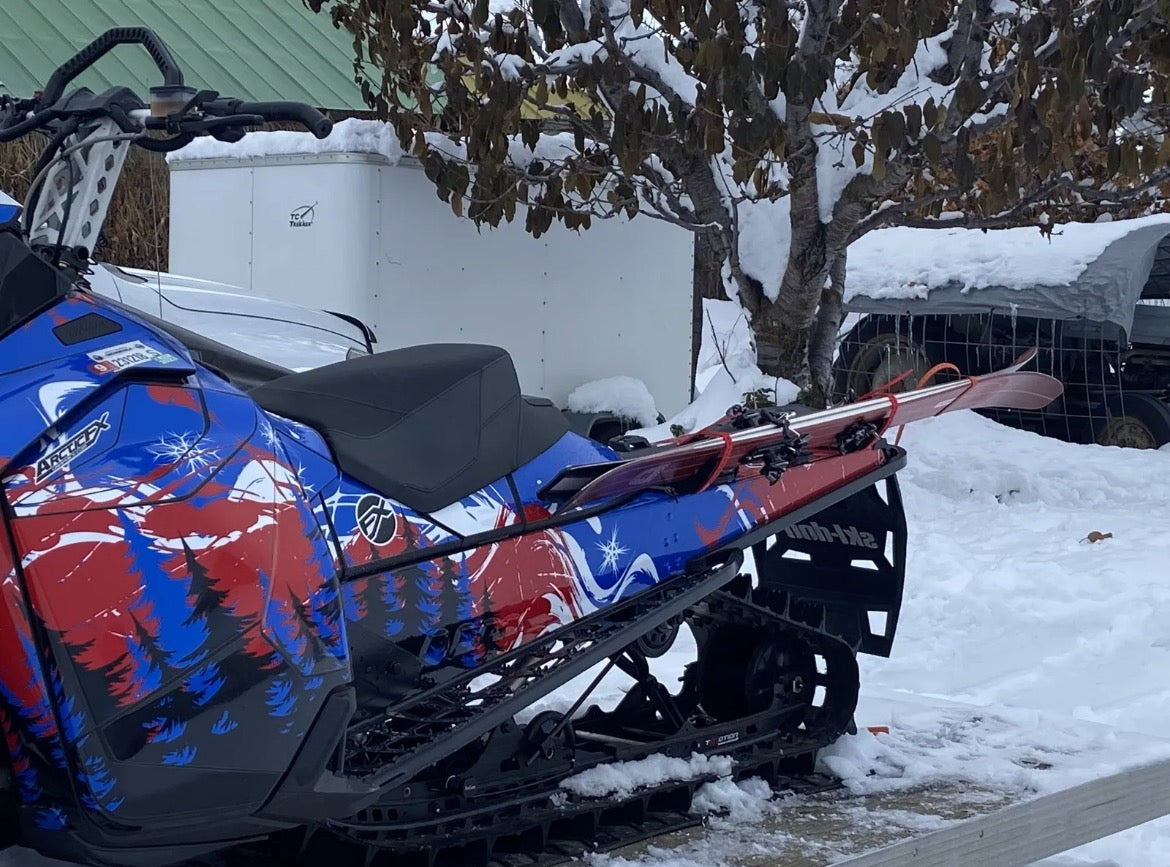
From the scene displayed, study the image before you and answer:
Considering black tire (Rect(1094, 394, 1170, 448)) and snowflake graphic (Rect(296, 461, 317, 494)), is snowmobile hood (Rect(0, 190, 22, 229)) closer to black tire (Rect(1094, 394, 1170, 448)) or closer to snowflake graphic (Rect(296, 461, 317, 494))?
snowflake graphic (Rect(296, 461, 317, 494))

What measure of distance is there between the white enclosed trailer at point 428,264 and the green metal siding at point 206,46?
6710 mm

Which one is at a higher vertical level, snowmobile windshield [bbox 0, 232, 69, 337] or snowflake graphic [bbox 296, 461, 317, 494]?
snowmobile windshield [bbox 0, 232, 69, 337]

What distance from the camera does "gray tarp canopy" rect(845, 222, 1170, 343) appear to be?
10648 mm

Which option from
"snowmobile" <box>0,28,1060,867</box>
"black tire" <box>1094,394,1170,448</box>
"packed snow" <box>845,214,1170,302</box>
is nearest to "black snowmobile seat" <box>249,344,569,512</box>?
"snowmobile" <box>0,28,1060,867</box>

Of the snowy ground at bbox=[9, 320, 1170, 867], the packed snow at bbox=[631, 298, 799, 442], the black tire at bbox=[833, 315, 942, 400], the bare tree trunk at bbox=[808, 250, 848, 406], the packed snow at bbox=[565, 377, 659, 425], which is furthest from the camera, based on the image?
the black tire at bbox=[833, 315, 942, 400]

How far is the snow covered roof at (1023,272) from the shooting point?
35.2 feet

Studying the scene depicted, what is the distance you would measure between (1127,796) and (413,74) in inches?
263

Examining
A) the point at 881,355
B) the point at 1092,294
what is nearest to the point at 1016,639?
the point at 1092,294

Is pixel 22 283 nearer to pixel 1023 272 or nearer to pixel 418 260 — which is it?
pixel 418 260

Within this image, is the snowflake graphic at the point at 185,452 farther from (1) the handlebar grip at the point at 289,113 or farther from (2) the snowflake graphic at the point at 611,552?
(2) the snowflake graphic at the point at 611,552

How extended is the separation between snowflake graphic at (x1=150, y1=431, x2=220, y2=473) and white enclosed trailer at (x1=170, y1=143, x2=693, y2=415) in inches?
223

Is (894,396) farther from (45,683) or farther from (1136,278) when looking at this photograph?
(1136,278)

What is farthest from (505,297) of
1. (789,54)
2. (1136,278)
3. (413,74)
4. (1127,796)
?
(1127,796)

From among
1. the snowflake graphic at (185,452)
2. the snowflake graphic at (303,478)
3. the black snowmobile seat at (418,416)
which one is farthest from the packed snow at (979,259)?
the snowflake graphic at (185,452)
